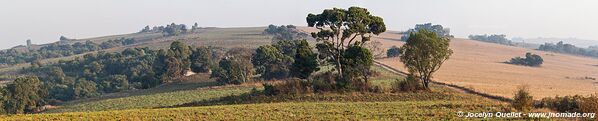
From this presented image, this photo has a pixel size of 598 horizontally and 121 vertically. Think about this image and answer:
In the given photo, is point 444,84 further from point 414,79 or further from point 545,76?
point 545,76

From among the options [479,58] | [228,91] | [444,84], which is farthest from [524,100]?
[479,58]

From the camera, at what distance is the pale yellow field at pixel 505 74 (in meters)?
76.0

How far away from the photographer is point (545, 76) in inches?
4264

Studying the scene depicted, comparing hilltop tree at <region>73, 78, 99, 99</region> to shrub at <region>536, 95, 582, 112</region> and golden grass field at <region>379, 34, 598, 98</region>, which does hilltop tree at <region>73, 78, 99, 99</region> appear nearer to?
golden grass field at <region>379, 34, 598, 98</region>

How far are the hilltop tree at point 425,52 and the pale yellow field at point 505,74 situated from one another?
41.0ft

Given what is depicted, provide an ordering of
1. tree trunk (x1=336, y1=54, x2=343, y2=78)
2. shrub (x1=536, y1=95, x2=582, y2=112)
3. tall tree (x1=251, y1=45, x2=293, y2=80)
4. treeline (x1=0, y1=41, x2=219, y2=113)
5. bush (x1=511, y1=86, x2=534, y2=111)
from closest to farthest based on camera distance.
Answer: bush (x1=511, y1=86, x2=534, y2=111)
shrub (x1=536, y1=95, x2=582, y2=112)
tree trunk (x1=336, y1=54, x2=343, y2=78)
treeline (x1=0, y1=41, x2=219, y2=113)
tall tree (x1=251, y1=45, x2=293, y2=80)

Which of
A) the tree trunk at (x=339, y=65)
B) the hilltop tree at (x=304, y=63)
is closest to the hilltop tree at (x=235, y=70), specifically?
the hilltop tree at (x=304, y=63)

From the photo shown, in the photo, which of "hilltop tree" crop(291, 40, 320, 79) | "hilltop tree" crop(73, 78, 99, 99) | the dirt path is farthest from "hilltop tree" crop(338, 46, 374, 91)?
"hilltop tree" crop(73, 78, 99, 99)

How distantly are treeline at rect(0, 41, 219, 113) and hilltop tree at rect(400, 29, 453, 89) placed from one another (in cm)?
5511

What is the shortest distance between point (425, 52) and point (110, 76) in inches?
3191

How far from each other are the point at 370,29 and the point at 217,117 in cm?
3007

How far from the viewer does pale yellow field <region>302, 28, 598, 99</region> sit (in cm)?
7600

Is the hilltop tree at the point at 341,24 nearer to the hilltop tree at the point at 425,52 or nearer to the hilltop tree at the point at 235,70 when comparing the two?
the hilltop tree at the point at 425,52

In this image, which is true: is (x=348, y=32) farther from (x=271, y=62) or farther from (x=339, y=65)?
(x=271, y=62)
